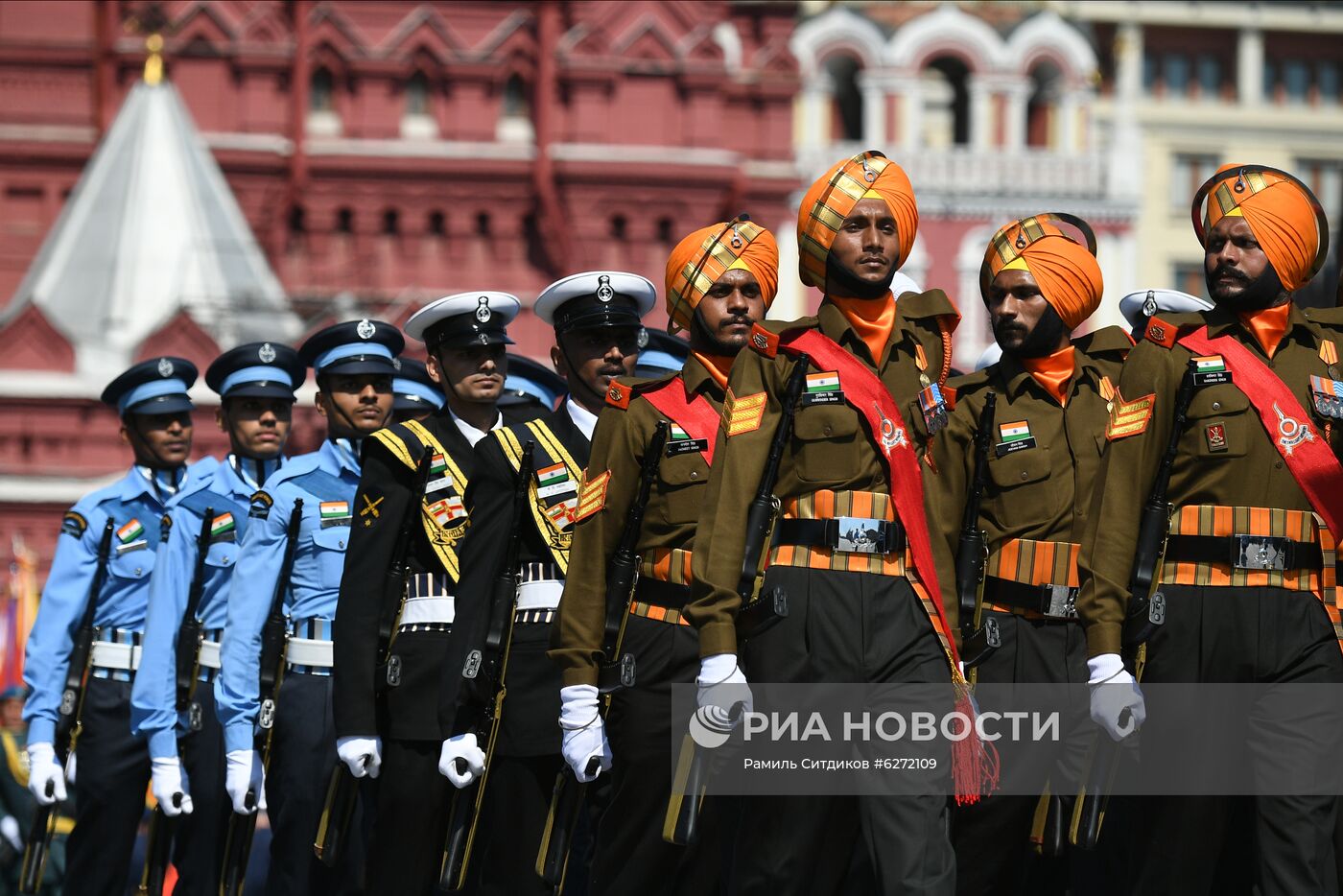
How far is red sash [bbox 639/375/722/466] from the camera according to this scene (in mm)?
6754

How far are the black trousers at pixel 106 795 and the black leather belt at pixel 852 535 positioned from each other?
4228 mm

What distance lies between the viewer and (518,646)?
7414 mm

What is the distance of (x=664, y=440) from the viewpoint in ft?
22.0

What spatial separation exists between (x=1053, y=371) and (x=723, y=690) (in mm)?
1884

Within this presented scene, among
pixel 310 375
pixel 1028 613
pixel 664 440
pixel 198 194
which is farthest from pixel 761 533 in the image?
pixel 198 194

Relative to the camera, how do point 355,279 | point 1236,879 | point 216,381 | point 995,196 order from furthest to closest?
point 995,196 → point 355,279 → point 216,381 → point 1236,879

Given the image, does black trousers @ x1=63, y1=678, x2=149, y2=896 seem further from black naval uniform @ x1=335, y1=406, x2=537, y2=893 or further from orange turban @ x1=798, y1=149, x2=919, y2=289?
orange turban @ x1=798, y1=149, x2=919, y2=289

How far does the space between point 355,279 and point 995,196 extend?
1152cm

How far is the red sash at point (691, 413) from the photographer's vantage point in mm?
6754

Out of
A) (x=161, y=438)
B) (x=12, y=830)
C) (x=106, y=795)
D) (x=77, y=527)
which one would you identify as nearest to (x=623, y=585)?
(x=106, y=795)

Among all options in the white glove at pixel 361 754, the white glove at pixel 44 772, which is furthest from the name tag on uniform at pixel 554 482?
the white glove at pixel 44 772

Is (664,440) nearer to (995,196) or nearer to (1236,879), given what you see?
(1236,879)

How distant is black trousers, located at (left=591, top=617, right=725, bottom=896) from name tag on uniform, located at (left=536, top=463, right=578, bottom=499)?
0.88 metres

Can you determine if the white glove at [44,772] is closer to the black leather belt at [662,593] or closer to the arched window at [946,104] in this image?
the black leather belt at [662,593]
